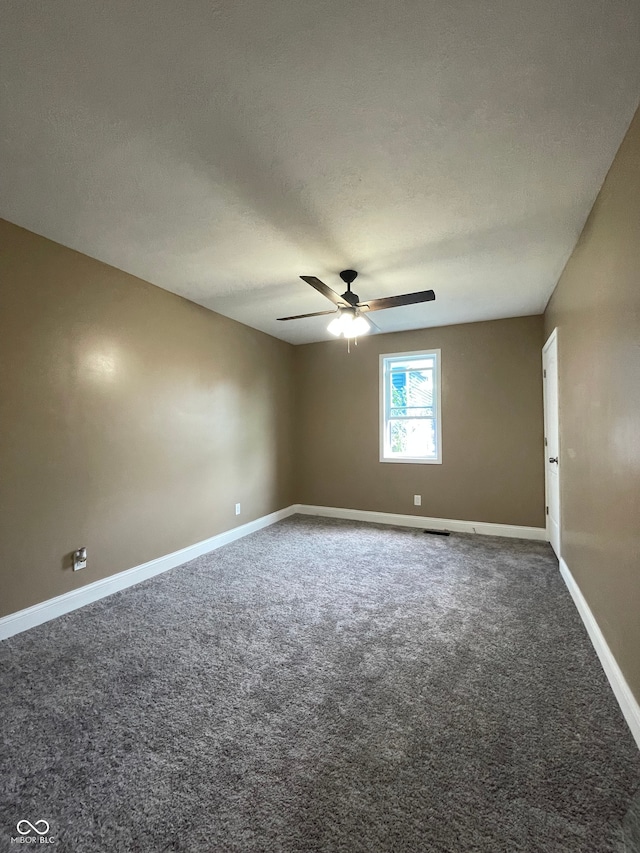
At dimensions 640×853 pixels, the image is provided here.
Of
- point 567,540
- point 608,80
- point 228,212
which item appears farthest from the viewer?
point 567,540

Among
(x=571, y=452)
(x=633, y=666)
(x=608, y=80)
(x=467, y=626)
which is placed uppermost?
(x=608, y=80)

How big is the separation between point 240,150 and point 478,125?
112cm

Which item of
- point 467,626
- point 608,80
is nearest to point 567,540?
point 467,626

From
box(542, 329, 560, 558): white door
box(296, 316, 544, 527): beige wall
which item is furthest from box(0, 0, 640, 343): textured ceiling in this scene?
box(296, 316, 544, 527): beige wall

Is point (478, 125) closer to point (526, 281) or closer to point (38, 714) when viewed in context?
point (526, 281)

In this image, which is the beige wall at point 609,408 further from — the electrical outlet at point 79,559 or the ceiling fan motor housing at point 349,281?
the electrical outlet at point 79,559

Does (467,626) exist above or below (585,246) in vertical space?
below

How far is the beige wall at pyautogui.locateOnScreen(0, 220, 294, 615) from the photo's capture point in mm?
2609

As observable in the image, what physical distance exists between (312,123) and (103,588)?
11.4 feet

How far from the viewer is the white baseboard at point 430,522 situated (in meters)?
4.58

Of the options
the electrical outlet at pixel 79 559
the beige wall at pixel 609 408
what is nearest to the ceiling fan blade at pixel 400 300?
the beige wall at pixel 609 408

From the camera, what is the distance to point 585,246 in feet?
8.36

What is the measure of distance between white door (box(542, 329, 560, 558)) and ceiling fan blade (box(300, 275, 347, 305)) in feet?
6.75

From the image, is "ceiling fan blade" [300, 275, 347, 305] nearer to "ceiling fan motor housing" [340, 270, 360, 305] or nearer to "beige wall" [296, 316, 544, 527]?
"ceiling fan motor housing" [340, 270, 360, 305]
